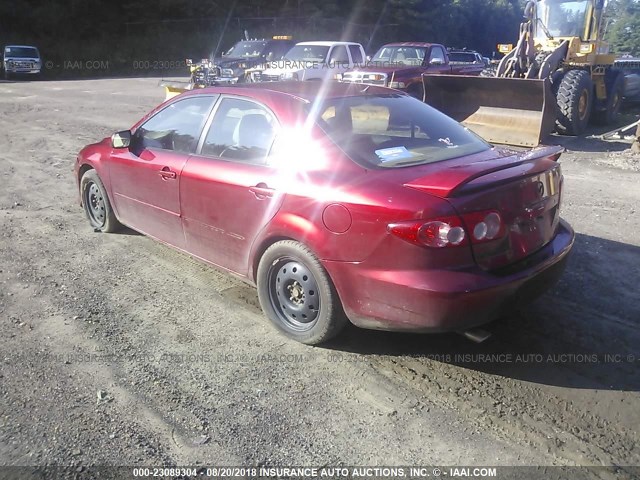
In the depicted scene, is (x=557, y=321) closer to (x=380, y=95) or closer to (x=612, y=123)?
(x=380, y=95)

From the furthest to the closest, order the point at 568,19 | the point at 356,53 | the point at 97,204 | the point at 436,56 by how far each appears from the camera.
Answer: the point at 356,53, the point at 436,56, the point at 568,19, the point at 97,204

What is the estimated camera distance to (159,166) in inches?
182

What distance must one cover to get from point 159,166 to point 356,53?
526 inches

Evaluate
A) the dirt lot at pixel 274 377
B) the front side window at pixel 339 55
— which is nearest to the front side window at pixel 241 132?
the dirt lot at pixel 274 377

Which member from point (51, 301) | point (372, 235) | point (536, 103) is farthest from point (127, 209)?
point (536, 103)

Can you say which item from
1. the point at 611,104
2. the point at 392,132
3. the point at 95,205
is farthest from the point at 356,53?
the point at 392,132

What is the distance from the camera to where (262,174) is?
3795 millimetres

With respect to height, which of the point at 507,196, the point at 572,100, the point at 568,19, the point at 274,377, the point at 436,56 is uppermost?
the point at 568,19

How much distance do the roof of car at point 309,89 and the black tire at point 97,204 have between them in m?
1.77

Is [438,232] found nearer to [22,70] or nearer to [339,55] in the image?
[339,55]

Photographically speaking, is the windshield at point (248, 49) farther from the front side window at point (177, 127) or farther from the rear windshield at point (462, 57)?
the front side window at point (177, 127)

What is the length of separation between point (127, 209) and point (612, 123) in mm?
12590

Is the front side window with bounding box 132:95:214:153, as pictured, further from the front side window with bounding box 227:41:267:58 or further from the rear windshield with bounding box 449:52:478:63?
the rear windshield with bounding box 449:52:478:63

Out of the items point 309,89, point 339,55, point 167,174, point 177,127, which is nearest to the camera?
point 309,89
